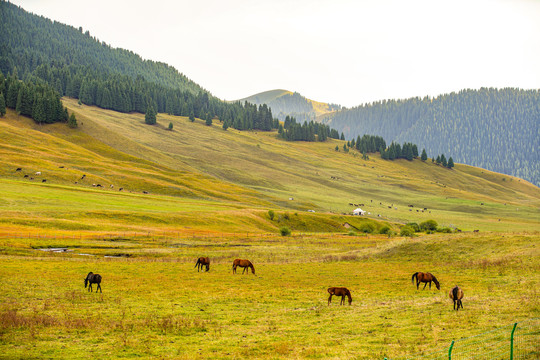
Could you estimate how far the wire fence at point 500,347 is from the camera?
50.9 feet

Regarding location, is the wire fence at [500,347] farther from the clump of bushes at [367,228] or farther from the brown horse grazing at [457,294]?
the clump of bushes at [367,228]

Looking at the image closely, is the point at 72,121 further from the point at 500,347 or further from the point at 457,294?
the point at 500,347

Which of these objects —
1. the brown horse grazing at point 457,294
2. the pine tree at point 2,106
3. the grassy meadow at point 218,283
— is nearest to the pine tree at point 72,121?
the pine tree at point 2,106

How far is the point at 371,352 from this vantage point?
17078 millimetres

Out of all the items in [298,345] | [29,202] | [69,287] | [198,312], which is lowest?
[29,202]

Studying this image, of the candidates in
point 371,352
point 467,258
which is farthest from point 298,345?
point 467,258

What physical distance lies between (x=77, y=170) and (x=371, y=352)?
13484 cm

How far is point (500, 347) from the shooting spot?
16.5 m

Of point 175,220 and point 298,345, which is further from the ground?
point 298,345

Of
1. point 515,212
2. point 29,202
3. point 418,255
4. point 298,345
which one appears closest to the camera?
point 298,345

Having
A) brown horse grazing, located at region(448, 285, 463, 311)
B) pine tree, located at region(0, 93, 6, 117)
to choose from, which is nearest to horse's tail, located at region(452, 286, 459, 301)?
brown horse grazing, located at region(448, 285, 463, 311)

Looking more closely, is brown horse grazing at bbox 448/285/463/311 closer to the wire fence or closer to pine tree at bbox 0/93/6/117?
the wire fence

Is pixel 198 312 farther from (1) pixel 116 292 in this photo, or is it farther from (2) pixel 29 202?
(2) pixel 29 202

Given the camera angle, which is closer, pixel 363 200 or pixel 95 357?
pixel 95 357
